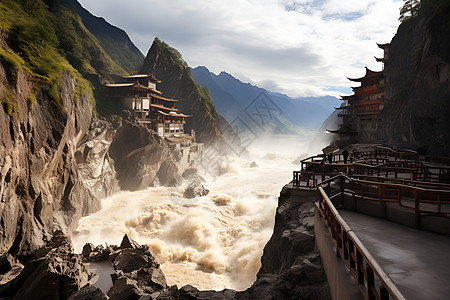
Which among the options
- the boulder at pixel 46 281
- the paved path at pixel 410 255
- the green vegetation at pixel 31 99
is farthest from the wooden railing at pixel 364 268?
the green vegetation at pixel 31 99

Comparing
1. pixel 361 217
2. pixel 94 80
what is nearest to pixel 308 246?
pixel 361 217

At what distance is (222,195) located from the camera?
39156mm

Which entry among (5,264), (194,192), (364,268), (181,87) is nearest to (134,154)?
(194,192)

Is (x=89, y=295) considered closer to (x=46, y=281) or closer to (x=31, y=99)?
(x=46, y=281)

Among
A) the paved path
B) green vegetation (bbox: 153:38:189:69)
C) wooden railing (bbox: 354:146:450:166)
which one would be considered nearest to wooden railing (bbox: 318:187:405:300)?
the paved path

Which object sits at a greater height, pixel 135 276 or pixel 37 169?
pixel 37 169

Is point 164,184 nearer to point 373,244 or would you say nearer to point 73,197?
point 73,197

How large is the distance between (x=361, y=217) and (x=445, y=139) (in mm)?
20396

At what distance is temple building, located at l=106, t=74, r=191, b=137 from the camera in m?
46.8

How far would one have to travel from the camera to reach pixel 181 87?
7381cm

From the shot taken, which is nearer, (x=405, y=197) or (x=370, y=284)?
(x=370, y=284)

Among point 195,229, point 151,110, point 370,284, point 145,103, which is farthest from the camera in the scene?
point 151,110

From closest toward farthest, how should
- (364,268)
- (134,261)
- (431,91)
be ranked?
(364,268)
(134,261)
(431,91)

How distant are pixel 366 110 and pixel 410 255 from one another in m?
50.1
